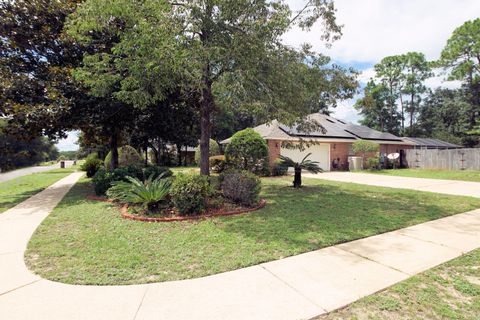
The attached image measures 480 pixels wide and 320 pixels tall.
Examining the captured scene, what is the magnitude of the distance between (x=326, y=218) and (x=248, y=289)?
3.59 m

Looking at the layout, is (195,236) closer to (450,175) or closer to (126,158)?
(126,158)

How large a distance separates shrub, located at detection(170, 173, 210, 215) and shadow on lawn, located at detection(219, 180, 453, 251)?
3.09 feet

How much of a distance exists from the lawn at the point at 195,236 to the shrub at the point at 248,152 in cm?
661

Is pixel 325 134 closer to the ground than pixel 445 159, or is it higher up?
higher up

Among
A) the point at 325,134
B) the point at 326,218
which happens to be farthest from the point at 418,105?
the point at 326,218

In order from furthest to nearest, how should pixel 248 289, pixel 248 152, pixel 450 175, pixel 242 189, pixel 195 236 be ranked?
pixel 450 175 → pixel 248 152 → pixel 242 189 → pixel 195 236 → pixel 248 289

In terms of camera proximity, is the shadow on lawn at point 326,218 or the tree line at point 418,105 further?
the tree line at point 418,105

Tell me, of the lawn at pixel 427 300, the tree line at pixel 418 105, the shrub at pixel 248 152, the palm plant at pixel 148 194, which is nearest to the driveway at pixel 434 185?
the shrub at pixel 248 152

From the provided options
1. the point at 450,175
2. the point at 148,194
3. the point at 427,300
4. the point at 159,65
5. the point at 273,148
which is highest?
the point at 159,65

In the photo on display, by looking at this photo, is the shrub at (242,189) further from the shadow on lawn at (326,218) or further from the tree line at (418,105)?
the tree line at (418,105)

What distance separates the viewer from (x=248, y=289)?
3059 mm

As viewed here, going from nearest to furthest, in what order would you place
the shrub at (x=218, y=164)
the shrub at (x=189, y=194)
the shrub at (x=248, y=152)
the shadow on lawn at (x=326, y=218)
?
the shadow on lawn at (x=326, y=218)
the shrub at (x=189, y=194)
the shrub at (x=248, y=152)
the shrub at (x=218, y=164)

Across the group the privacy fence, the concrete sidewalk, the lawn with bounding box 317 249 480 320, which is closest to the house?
the privacy fence

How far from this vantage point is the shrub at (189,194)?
20.4 ft
